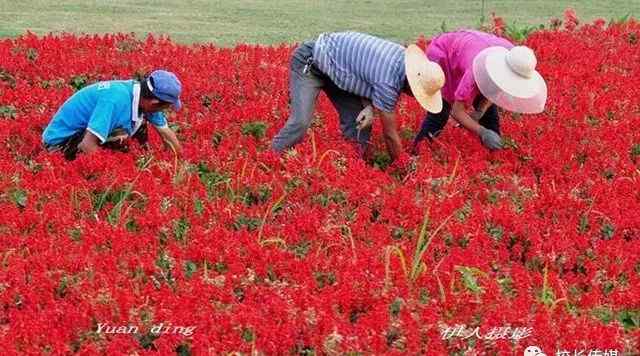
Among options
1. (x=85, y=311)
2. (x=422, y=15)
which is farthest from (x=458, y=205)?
(x=422, y=15)

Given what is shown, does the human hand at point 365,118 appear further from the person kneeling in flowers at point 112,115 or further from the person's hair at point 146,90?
the person's hair at point 146,90

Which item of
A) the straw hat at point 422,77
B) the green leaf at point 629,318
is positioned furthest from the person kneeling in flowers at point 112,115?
the green leaf at point 629,318

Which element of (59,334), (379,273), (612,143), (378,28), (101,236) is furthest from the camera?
(378,28)

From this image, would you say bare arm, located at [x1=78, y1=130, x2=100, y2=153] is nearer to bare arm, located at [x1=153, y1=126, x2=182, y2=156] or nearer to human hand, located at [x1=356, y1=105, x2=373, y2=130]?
bare arm, located at [x1=153, y1=126, x2=182, y2=156]

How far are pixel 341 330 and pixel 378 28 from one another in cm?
1107

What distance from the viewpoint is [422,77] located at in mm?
6254

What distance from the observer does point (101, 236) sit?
5312 mm

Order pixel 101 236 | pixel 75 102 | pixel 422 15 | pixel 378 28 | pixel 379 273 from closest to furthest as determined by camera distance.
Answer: pixel 379 273 < pixel 101 236 < pixel 75 102 < pixel 378 28 < pixel 422 15

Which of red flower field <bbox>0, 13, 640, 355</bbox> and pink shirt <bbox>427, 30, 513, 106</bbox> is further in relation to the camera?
pink shirt <bbox>427, 30, 513, 106</bbox>

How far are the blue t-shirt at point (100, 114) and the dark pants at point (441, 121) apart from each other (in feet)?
6.43

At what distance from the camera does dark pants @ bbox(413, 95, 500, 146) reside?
729cm

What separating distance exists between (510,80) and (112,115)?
108 inches

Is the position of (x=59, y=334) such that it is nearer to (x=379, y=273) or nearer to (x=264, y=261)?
(x=264, y=261)

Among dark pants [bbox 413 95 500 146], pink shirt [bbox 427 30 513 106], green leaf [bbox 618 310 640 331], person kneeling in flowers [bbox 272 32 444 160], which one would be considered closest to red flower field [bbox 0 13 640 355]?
green leaf [bbox 618 310 640 331]
